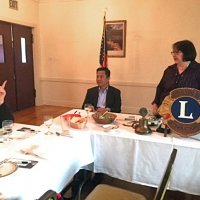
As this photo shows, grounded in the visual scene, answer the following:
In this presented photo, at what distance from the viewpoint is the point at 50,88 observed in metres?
5.91

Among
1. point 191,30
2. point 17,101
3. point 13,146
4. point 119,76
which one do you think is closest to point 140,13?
point 191,30

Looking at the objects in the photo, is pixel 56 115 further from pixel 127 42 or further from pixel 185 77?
pixel 185 77

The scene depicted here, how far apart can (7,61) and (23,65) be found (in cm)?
53

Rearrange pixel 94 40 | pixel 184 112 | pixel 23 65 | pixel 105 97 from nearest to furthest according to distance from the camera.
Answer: pixel 184 112, pixel 105 97, pixel 94 40, pixel 23 65

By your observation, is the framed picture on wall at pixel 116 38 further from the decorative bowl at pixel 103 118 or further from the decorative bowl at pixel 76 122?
the decorative bowl at pixel 76 122

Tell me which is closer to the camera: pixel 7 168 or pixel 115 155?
pixel 7 168

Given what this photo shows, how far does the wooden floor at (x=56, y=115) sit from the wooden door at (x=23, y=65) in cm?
31

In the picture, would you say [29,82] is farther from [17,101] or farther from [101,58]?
[101,58]

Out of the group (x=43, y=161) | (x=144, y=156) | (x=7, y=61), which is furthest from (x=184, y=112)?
(x=7, y=61)

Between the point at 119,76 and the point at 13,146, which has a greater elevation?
the point at 119,76

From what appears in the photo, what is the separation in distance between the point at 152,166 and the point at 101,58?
128 inches

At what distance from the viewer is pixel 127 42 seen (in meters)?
4.94

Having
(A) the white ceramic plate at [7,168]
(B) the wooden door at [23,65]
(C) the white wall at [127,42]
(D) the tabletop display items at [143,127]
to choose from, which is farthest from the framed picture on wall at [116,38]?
(A) the white ceramic plate at [7,168]

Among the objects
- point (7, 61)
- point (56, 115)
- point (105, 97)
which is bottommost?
point (56, 115)
